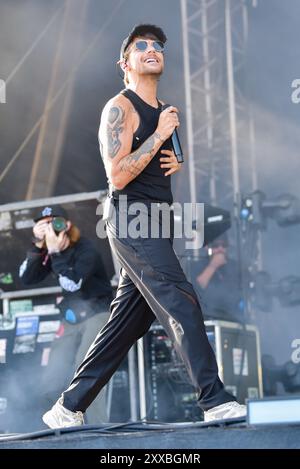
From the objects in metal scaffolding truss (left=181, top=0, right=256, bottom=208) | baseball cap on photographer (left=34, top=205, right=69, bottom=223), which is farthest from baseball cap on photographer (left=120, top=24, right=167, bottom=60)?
metal scaffolding truss (left=181, top=0, right=256, bottom=208)

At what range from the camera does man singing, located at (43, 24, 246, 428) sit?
3900 millimetres

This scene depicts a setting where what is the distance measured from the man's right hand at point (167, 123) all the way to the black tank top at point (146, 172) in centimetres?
8

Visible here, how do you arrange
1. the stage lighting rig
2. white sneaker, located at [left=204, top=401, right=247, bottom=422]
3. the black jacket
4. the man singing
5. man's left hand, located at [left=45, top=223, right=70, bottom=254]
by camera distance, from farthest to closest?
1. the stage lighting rig
2. man's left hand, located at [left=45, top=223, right=70, bottom=254]
3. the black jacket
4. the man singing
5. white sneaker, located at [left=204, top=401, right=247, bottom=422]

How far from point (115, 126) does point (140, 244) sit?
19.1 inches

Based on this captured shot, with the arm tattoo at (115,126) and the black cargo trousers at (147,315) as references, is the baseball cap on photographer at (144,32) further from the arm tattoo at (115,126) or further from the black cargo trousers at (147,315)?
the black cargo trousers at (147,315)

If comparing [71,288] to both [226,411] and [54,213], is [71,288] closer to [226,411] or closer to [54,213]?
[54,213]

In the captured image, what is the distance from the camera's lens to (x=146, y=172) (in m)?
4.10

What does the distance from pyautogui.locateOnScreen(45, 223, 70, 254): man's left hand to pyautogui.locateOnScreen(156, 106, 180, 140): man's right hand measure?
7.93ft

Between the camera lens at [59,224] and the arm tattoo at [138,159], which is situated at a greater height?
the camera lens at [59,224]

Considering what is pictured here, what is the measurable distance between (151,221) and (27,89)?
4854 millimetres

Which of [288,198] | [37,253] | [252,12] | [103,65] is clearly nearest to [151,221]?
[37,253]

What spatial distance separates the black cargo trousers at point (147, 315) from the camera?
3.83 m

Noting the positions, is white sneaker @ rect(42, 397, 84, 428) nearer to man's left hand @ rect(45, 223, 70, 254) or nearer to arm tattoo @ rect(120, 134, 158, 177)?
arm tattoo @ rect(120, 134, 158, 177)

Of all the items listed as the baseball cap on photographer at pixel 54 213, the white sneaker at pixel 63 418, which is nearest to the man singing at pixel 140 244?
the white sneaker at pixel 63 418
